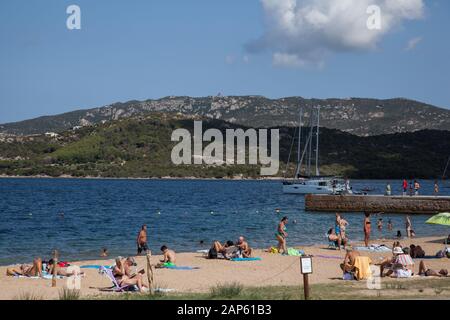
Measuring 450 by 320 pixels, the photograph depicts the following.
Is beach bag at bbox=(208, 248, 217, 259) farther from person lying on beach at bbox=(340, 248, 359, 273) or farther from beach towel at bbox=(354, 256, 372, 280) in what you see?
beach towel at bbox=(354, 256, 372, 280)

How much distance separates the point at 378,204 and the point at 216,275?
34.2 meters

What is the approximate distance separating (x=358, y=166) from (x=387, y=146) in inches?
1120

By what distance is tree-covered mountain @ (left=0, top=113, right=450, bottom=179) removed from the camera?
17212 cm

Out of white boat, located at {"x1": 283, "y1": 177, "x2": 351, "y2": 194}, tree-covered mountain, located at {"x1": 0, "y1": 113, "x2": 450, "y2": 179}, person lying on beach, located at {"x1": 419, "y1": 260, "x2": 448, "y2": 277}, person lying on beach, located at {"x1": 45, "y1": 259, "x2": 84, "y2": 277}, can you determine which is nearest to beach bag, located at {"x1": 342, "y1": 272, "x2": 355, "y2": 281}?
person lying on beach, located at {"x1": 419, "y1": 260, "x2": 448, "y2": 277}

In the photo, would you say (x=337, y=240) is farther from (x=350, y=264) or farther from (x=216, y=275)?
(x=350, y=264)

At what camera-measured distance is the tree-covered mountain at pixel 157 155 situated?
17212 cm

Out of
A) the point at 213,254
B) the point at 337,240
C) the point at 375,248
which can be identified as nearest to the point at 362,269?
the point at 213,254

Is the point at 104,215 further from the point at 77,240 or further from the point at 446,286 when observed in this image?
the point at 446,286

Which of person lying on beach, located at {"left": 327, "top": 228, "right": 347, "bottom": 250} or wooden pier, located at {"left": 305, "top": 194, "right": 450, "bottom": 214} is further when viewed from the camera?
wooden pier, located at {"left": 305, "top": 194, "right": 450, "bottom": 214}

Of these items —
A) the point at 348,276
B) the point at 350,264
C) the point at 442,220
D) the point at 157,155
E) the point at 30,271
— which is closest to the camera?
the point at 348,276

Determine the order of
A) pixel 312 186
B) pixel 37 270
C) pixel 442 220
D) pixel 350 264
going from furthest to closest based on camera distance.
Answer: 1. pixel 312 186
2. pixel 442 220
3. pixel 37 270
4. pixel 350 264

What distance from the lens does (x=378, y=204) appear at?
51.5 meters

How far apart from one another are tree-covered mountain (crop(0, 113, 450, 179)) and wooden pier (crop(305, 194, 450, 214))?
105191mm

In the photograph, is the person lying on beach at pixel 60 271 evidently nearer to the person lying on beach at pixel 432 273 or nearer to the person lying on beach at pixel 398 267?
the person lying on beach at pixel 398 267
